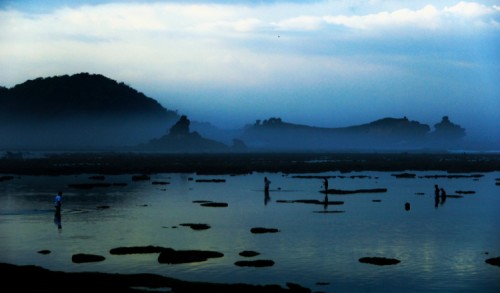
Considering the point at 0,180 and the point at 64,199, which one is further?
the point at 0,180

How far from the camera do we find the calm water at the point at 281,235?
1452 inches

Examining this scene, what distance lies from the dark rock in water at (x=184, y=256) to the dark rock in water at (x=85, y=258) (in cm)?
367

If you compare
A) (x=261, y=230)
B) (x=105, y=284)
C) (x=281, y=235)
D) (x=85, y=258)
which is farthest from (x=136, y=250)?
(x=261, y=230)

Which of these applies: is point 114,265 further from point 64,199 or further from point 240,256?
point 64,199

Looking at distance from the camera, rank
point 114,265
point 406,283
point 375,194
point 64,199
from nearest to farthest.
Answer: point 406,283 < point 114,265 < point 64,199 < point 375,194

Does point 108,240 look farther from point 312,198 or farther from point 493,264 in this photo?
point 312,198

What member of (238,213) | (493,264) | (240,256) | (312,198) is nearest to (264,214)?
(238,213)

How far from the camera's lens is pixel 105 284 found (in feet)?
107

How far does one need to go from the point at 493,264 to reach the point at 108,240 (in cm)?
2611

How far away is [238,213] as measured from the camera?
6819 cm

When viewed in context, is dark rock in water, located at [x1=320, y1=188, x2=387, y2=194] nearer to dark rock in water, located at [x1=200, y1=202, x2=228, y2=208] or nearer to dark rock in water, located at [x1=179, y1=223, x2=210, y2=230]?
dark rock in water, located at [x1=200, y1=202, x2=228, y2=208]

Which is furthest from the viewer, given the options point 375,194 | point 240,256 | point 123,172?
point 123,172

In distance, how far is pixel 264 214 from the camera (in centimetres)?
6712

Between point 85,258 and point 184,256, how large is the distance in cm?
591
